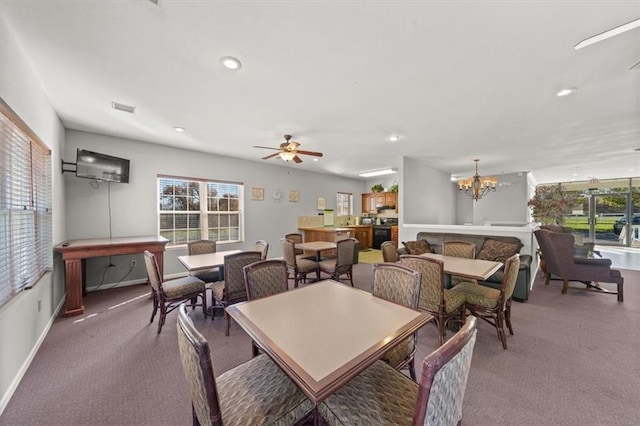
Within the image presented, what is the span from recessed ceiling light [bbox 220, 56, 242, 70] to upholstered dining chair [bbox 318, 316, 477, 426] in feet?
8.02

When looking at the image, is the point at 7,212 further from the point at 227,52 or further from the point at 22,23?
the point at 227,52

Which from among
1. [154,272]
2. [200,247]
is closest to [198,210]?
[200,247]

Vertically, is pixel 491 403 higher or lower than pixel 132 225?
lower

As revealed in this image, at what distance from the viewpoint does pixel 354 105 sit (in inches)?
116

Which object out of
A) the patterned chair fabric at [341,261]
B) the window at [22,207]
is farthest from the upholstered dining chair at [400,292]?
the window at [22,207]

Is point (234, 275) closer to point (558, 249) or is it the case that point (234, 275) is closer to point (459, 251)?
point (459, 251)

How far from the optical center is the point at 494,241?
164 inches

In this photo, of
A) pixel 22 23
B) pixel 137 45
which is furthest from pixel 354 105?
pixel 22 23

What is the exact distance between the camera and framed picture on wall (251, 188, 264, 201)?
604cm

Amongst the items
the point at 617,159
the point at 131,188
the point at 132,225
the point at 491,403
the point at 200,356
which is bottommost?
the point at 491,403

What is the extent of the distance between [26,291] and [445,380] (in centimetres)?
333

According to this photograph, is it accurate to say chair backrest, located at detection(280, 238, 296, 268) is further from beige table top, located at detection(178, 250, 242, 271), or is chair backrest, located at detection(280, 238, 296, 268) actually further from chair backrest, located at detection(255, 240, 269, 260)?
beige table top, located at detection(178, 250, 242, 271)

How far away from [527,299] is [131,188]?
22.3 feet

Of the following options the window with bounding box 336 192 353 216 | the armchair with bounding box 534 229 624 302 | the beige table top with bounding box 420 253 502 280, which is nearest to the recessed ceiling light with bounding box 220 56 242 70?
the beige table top with bounding box 420 253 502 280
